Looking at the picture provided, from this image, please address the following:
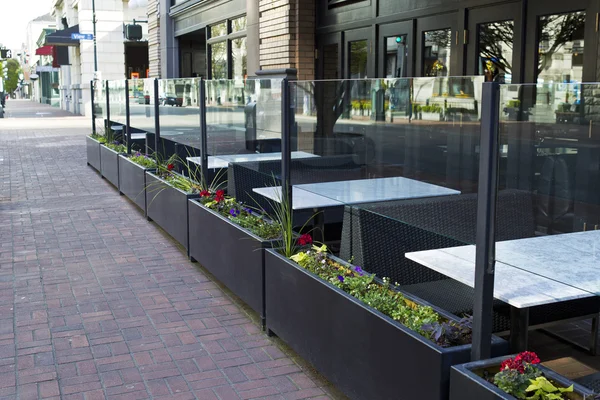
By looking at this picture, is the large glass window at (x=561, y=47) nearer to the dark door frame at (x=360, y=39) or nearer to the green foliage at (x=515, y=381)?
the dark door frame at (x=360, y=39)

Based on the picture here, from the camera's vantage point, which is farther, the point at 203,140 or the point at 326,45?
the point at 326,45

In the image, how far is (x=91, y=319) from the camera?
206 inches

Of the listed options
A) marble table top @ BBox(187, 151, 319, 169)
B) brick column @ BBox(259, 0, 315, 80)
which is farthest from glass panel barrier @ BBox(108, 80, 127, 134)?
marble table top @ BBox(187, 151, 319, 169)

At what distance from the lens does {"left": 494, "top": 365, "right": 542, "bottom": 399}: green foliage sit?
2.66 metres

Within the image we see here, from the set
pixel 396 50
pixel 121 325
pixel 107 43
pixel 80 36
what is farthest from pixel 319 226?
pixel 107 43

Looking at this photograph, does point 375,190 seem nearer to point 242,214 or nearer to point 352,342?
point 242,214

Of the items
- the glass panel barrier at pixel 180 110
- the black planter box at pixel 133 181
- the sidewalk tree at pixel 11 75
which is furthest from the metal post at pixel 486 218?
the sidewalk tree at pixel 11 75

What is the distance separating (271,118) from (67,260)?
2679mm

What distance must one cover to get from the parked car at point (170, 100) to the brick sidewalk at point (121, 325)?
1526 millimetres

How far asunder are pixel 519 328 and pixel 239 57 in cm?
1211

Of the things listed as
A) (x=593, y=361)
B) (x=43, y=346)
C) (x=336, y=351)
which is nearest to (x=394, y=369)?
(x=336, y=351)

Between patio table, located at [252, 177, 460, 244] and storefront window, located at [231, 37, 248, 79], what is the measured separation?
9.63 meters

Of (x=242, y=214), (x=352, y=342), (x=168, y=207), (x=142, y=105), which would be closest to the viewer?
(x=352, y=342)

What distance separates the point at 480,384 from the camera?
271cm
